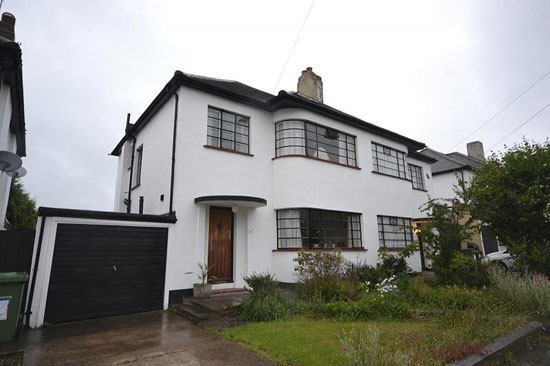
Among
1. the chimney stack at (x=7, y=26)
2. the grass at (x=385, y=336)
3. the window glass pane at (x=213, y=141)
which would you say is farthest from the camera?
the window glass pane at (x=213, y=141)

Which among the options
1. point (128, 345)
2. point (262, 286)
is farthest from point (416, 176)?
point (128, 345)

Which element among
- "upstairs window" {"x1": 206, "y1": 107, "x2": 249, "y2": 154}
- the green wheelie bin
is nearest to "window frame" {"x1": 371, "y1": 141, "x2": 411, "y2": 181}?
"upstairs window" {"x1": 206, "y1": 107, "x2": 249, "y2": 154}

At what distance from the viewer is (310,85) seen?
46.7ft

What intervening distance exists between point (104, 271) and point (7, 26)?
7.55 meters

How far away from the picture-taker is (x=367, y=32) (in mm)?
8773

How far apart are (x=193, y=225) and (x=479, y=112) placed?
56.7ft

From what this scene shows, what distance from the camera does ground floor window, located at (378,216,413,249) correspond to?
1265cm

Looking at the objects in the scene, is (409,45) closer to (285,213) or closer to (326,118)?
(326,118)

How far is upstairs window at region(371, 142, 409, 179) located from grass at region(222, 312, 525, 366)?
8.94 metres

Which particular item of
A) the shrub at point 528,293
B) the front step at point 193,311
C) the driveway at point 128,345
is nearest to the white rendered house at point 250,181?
the front step at point 193,311

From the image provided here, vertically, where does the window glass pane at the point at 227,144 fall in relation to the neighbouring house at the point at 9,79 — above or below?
below

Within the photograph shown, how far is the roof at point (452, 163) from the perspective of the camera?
2077 centimetres

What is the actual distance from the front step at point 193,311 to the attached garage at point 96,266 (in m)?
0.60

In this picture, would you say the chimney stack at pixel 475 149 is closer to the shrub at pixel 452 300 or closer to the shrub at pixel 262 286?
the shrub at pixel 452 300
